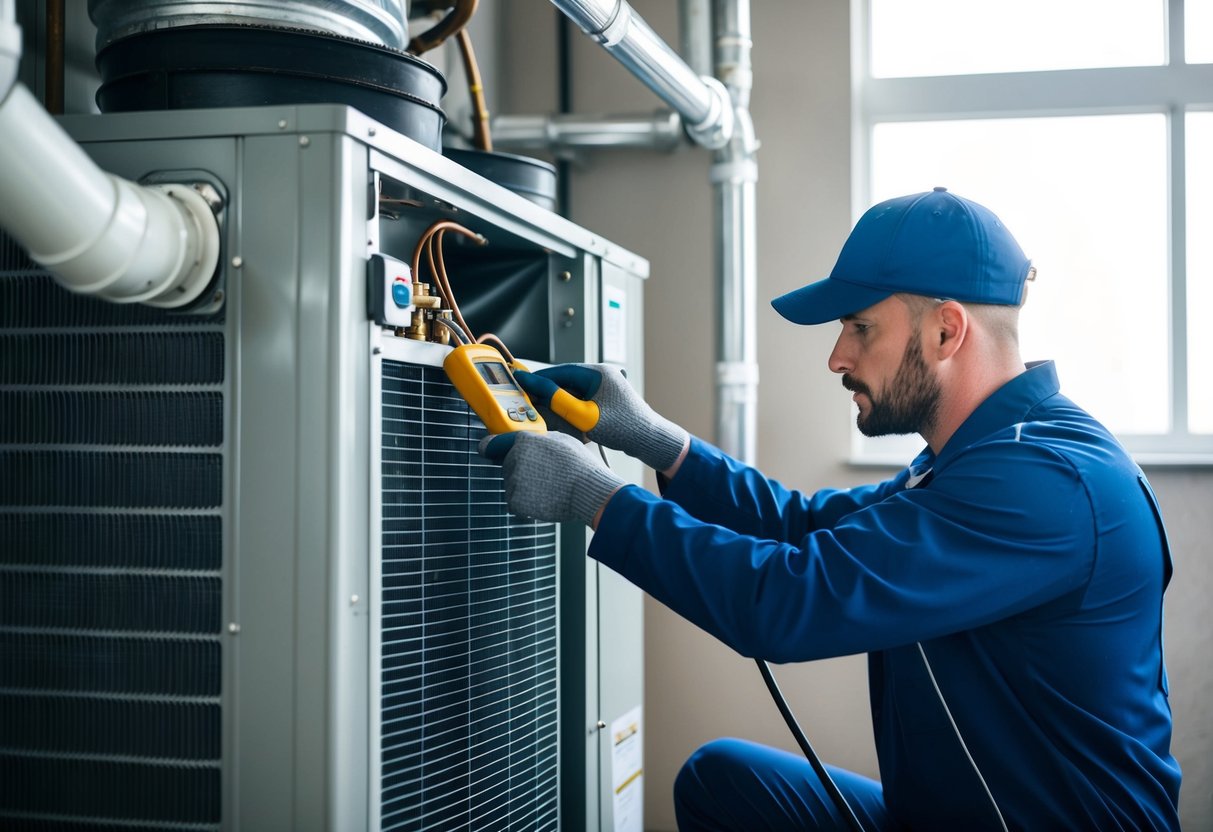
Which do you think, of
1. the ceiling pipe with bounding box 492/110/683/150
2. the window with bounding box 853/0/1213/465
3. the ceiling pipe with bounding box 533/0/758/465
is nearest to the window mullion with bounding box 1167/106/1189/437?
the window with bounding box 853/0/1213/465

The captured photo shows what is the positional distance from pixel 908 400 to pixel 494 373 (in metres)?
0.54

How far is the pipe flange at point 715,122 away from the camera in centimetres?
Answer: 216

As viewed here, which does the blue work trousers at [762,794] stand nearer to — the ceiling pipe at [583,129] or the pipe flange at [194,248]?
the pipe flange at [194,248]

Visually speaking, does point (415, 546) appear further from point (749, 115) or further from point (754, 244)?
point (749, 115)

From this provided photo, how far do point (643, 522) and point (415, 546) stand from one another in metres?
0.25

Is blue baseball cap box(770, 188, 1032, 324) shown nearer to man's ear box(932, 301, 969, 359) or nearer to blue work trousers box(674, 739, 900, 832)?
man's ear box(932, 301, 969, 359)

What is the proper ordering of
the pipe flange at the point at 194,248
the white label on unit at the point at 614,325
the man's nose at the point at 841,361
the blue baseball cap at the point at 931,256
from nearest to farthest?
the pipe flange at the point at 194,248
the blue baseball cap at the point at 931,256
the man's nose at the point at 841,361
the white label on unit at the point at 614,325

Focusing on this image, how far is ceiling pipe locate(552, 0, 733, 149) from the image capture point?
64.9 inches

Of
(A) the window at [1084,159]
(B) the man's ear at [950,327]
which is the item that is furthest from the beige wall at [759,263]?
(B) the man's ear at [950,327]

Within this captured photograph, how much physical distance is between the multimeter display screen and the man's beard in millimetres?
453

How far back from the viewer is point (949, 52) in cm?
254

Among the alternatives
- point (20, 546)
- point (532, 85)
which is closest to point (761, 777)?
point (20, 546)

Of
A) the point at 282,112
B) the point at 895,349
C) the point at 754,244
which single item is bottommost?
the point at 895,349

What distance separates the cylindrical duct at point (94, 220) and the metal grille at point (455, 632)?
231 mm
